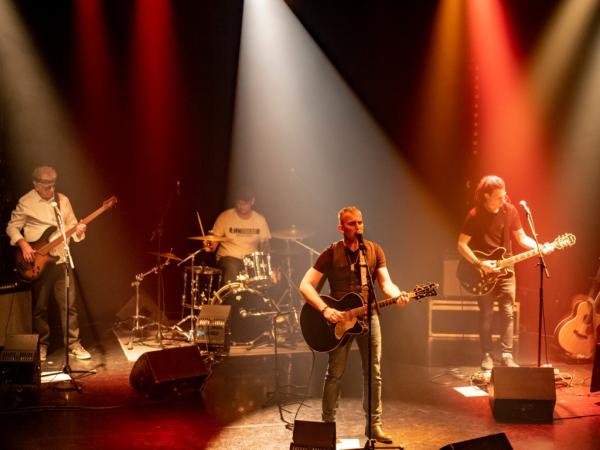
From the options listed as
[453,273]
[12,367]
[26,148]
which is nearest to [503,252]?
[453,273]

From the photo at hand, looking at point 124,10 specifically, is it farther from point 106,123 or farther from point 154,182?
point 154,182

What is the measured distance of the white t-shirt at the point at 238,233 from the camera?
9062mm

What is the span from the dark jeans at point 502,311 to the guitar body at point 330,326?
279 cm

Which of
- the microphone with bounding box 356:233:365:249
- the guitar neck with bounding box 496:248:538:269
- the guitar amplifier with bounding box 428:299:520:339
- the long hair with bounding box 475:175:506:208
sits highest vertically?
the long hair with bounding box 475:175:506:208

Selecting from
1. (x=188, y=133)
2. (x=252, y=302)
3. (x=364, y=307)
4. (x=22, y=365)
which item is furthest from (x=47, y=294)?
(x=364, y=307)

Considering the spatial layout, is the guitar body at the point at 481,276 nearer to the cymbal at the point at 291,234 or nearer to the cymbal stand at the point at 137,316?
the cymbal at the point at 291,234

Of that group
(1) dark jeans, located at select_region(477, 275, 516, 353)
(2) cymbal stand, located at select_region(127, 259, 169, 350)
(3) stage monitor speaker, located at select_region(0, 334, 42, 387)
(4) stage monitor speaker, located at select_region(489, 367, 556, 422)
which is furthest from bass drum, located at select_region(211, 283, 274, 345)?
(4) stage monitor speaker, located at select_region(489, 367, 556, 422)

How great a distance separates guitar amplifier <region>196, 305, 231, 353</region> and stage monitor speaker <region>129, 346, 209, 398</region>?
1.19 m

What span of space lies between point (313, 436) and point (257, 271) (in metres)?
4.44

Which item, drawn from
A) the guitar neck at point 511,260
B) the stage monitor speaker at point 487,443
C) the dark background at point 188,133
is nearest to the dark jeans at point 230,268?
the dark background at point 188,133

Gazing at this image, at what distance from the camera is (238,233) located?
359 inches

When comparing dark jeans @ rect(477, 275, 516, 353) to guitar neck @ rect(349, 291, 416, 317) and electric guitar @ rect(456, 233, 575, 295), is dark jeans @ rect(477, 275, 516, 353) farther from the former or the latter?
guitar neck @ rect(349, 291, 416, 317)

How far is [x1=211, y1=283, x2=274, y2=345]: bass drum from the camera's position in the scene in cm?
835

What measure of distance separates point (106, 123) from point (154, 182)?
3.99 feet
